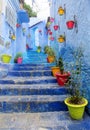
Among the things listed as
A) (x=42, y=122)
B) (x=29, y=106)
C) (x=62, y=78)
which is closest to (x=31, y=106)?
(x=29, y=106)

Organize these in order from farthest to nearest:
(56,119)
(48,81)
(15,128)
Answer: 1. (48,81)
2. (56,119)
3. (15,128)

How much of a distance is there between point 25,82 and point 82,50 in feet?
6.46

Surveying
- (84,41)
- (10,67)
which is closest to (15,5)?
(10,67)

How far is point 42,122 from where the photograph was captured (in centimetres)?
355

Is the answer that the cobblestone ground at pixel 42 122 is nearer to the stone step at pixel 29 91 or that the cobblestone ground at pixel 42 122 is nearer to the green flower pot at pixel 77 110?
the green flower pot at pixel 77 110

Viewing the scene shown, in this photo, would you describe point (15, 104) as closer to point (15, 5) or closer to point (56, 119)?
point (56, 119)

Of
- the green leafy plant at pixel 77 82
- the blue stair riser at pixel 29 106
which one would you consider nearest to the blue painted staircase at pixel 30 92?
the blue stair riser at pixel 29 106

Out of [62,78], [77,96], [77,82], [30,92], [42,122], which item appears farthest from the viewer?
[62,78]

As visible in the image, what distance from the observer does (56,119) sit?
3688mm

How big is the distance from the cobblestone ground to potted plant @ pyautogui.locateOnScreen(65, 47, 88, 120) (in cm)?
17

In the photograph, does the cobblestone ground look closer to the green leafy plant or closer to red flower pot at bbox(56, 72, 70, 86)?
the green leafy plant

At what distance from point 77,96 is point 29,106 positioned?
110 centimetres

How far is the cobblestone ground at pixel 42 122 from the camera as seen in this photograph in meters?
3.35

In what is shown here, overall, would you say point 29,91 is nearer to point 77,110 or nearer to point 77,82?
point 77,82
